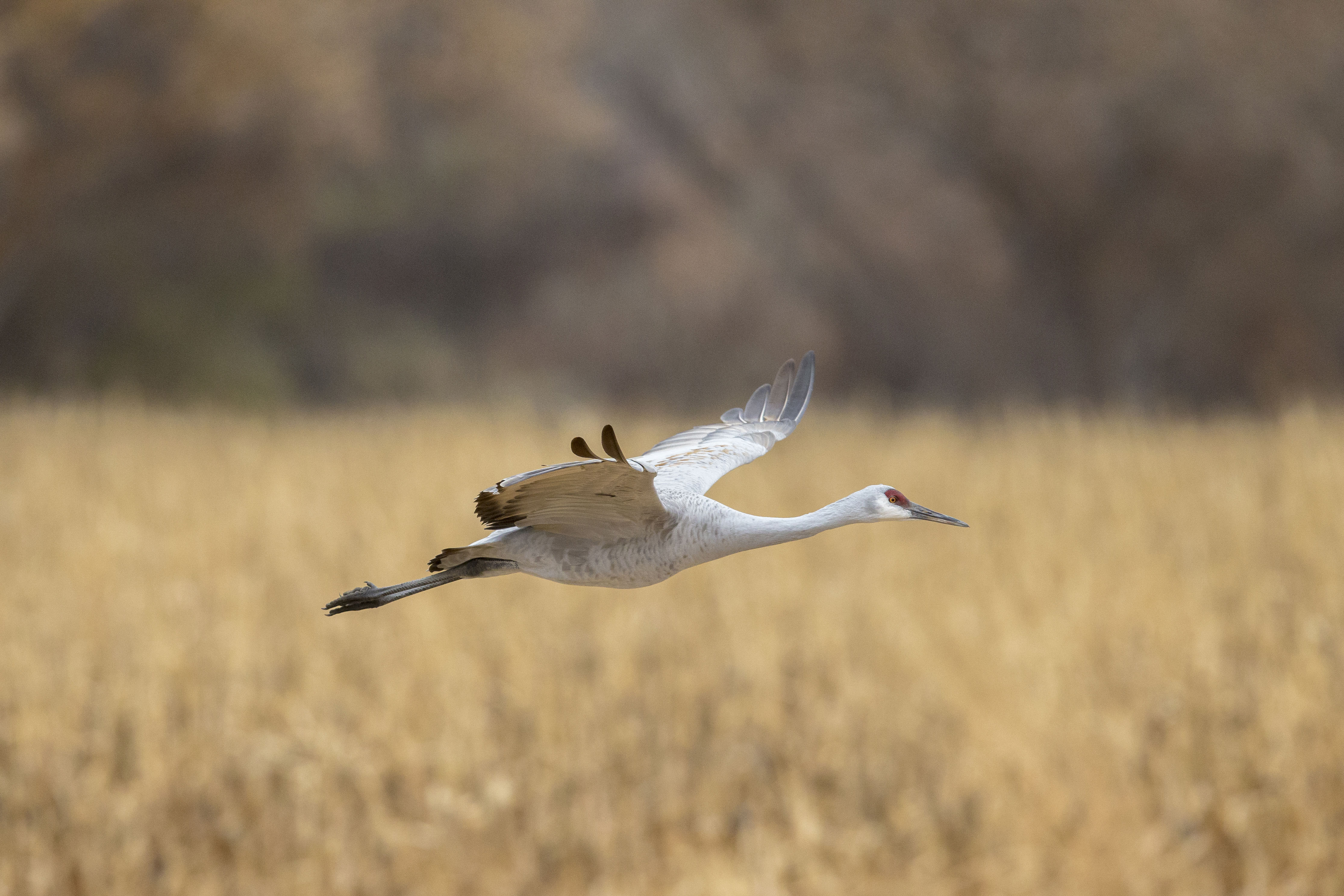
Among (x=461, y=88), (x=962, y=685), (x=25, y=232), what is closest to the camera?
(x=962, y=685)

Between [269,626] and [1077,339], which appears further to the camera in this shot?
[1077,339]

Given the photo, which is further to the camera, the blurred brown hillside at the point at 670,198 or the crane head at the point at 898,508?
the blurred brown hillside at the point at 670,198

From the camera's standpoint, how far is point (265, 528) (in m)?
13.8

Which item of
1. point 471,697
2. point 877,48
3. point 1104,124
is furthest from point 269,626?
point 1104,124

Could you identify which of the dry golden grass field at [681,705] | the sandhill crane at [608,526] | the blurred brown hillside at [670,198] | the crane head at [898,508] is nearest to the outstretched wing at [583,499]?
the sandhill crane at [608,526]

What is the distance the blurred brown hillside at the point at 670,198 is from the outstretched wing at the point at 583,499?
54.6ft

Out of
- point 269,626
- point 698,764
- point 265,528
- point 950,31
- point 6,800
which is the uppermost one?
point 950,31

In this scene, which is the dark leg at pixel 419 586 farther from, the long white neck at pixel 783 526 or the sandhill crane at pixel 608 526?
the long white neck at pixel 783 526

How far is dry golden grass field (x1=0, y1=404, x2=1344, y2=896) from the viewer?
12188 mm

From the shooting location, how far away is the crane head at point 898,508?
74 centimetres

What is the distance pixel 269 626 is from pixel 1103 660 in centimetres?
883

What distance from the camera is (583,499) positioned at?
70cm

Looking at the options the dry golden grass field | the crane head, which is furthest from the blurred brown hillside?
the crane head

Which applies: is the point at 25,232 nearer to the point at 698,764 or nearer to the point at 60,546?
the point at 60,546
